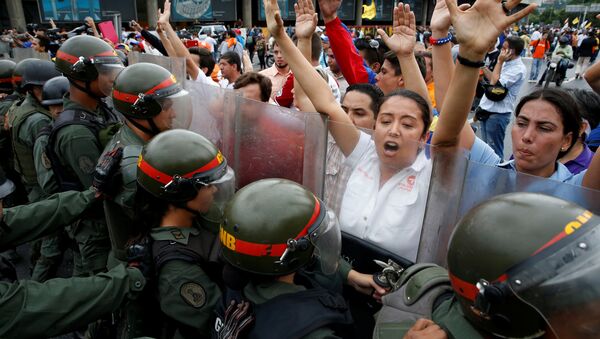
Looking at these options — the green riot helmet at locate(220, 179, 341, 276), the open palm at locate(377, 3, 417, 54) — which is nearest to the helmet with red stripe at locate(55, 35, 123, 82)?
the open palm at locate(377, 3, 417, 54)

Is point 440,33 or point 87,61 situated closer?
point 440,33

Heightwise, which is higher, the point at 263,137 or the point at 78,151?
the point at 263,137

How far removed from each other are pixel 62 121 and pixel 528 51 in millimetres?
26695

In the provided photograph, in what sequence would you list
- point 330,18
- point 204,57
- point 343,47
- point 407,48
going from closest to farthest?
point 407,48 < point 330,18 < point 343,47 < point 204,57

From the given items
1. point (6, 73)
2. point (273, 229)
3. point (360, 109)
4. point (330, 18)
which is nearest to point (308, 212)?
point (273, 229)

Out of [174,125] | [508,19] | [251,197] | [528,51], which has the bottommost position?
[528,51]

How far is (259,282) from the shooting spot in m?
1.50

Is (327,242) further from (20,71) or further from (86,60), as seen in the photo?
(20,71)

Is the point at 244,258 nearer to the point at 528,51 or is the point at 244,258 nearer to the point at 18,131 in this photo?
the point at 18,131

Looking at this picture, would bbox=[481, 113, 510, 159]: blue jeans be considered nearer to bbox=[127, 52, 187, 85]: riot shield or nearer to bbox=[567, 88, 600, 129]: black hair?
bbox=[567, 88, 600, 129]: black hair

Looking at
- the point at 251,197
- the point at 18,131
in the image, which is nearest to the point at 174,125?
the point at 251,197

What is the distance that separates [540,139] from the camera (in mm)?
1958

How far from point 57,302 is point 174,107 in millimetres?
1583

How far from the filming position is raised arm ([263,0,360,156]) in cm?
212
